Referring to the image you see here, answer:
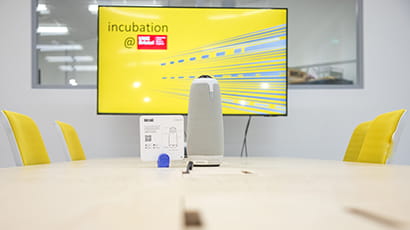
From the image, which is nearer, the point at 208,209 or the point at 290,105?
the point at 208,209

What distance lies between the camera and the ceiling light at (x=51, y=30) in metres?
3.45

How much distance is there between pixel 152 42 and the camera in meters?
3.04

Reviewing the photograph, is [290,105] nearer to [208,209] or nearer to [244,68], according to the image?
[244,68]

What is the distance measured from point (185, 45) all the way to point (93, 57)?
3.22 ft

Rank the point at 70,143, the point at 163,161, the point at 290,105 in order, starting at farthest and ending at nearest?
the point at 290,105, the point at 70,143, the point at 163,161

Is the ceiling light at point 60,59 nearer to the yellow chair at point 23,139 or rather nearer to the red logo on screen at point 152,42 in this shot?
the red logo on screen at point 152,42

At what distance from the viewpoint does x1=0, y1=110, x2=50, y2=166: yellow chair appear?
1625mm

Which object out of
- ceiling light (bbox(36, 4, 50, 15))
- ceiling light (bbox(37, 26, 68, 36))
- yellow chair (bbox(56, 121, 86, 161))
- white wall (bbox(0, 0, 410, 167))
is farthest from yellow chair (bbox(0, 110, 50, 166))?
ceiling light (bbox(36, 4, 50, 15))

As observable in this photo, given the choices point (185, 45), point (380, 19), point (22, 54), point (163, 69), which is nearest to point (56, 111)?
point (22, 54)

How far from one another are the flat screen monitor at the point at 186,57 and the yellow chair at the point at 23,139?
3.49 feet

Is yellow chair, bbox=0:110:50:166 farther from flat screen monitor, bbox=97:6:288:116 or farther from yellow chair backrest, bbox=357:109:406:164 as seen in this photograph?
yellow chair backrest, bbox=357:109:406:164

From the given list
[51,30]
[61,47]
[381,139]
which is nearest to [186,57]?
[61,47]

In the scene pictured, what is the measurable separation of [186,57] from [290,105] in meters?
1.07

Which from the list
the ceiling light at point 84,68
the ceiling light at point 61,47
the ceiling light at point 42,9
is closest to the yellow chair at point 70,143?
the ceiling light at point 84,68
